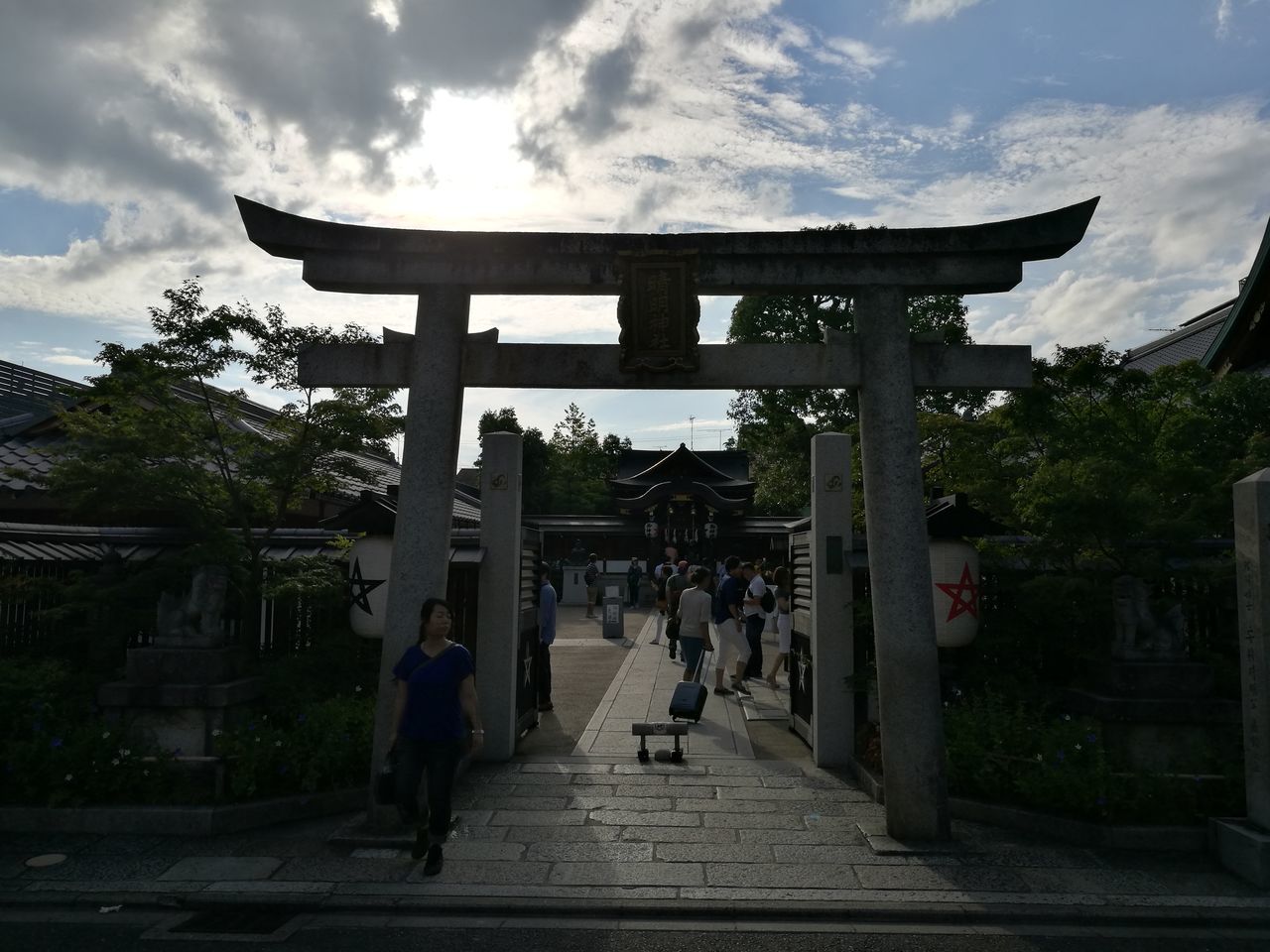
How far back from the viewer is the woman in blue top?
596 centimetres

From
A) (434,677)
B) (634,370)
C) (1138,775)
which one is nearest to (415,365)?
(634,370)

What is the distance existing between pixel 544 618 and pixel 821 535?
13.7 feet

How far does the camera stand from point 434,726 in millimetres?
5945

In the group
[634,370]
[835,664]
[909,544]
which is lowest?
[835,664]

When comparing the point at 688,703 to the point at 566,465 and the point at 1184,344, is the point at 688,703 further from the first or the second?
the point at 566,465

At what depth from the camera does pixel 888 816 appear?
6785 mm

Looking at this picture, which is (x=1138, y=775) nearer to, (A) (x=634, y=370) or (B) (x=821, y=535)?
(B) (x=821, y=535)

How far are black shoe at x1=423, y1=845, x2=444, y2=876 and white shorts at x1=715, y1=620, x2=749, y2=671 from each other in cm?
742

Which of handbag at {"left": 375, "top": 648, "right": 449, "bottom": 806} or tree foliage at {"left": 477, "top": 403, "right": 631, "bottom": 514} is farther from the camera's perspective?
tree foliage at {"left": 477, "top": 403, "right": 631, "bottom": 514}

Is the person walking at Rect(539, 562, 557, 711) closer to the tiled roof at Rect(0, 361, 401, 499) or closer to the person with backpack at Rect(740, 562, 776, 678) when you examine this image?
the tiled roof at Rect(0, 361, 401, 499)

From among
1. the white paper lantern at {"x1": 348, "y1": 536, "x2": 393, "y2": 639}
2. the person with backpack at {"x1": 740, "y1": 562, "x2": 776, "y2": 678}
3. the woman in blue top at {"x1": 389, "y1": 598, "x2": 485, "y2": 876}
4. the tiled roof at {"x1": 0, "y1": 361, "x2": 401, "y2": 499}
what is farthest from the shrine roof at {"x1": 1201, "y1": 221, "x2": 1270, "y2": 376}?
the woman in blue top at {"x1": 389, "y1": 598, "x2": 485, "y2": 876}

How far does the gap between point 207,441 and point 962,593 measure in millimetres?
7755

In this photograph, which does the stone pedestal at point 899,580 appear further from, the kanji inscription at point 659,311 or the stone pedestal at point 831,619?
the stone pedestal at point 831,619

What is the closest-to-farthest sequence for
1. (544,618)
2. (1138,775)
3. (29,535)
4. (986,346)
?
(1138,775), (986,346), (29,535), (544,618)
